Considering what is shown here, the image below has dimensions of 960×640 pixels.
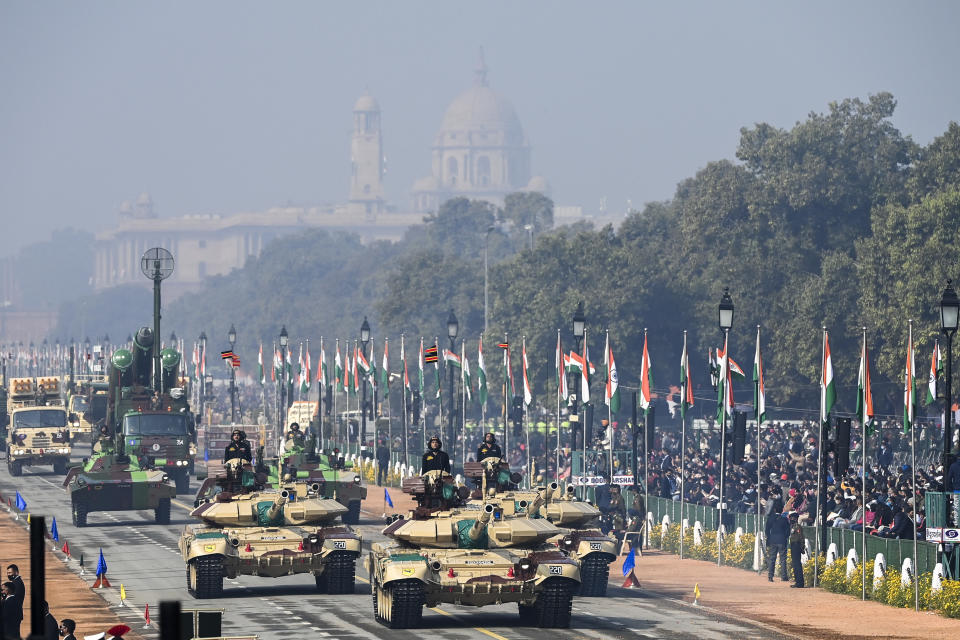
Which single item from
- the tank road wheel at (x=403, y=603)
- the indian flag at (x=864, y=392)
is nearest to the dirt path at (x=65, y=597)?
the tank road wheel at (x=403, y=603)

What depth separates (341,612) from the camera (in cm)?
3312

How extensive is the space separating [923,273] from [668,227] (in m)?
39.9

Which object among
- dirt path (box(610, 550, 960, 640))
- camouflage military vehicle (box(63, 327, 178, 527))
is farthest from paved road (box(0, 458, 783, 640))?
camouflage military vehicle (box(63, 327, 178, 527))

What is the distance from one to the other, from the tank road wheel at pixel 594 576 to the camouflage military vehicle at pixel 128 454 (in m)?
17.6

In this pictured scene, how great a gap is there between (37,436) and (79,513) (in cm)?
2174

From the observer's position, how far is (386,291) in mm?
185250

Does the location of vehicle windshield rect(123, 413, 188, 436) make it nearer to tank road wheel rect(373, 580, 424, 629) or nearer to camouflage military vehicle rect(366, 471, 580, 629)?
camouflage military vehicle rect(366, 471, 580, 629)

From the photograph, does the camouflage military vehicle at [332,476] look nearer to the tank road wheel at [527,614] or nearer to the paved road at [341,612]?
the paved road at [341,612]

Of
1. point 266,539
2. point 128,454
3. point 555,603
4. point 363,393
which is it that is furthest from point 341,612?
point 363,393

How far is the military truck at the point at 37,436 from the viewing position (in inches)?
2889

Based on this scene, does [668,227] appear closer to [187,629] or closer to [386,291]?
[386,291]

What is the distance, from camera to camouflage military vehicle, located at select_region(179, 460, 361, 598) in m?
34.5

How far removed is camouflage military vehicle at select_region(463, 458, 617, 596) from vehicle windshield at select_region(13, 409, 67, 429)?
3944cm

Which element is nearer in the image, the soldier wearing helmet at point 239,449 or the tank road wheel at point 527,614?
the tank road wheel at point 527,614
